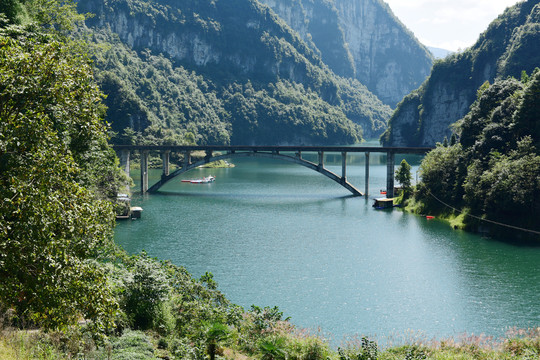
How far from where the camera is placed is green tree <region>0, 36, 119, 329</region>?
10.4 meters

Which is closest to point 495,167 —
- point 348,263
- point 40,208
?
point 348,263

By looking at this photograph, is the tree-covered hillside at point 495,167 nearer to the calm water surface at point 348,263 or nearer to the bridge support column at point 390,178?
the calm water surface at point 348,263

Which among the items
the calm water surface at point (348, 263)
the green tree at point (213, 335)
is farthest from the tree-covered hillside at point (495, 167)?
the green tree at point (213, 335)

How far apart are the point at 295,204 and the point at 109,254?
4514cm

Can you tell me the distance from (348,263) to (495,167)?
18.7m

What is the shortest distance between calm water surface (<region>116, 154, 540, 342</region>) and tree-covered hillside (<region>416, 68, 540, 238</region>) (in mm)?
3195

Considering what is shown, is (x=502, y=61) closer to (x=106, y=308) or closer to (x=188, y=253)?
(x=188, y=253)

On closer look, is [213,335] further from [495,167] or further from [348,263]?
[495,167]

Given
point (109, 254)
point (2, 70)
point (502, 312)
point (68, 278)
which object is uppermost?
point (2, 70)

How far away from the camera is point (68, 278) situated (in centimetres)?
1088

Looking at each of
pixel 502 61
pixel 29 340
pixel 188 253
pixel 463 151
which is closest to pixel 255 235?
pixel 188 253

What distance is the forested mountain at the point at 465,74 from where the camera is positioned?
121812 mm

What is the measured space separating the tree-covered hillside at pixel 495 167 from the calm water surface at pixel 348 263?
319cm

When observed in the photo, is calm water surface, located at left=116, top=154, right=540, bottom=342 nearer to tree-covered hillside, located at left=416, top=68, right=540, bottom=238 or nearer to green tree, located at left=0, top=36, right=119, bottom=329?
tree-covered hillside, located at left=416, top=68, right=540, bottom=238
